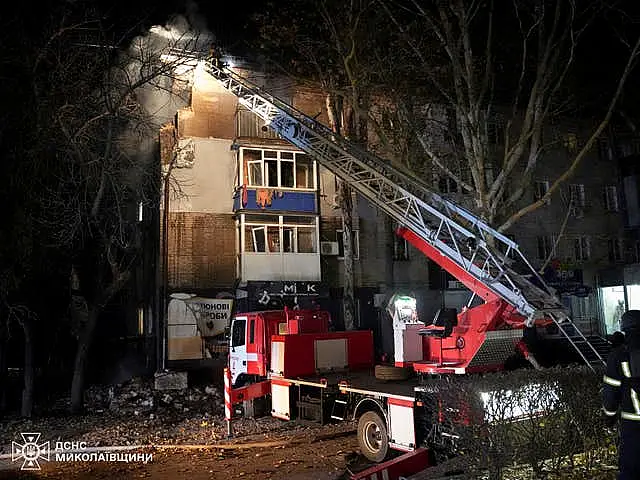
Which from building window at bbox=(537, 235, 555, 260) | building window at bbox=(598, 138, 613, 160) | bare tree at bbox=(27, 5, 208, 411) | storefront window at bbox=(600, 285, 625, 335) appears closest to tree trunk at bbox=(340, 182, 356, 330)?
bare tree at bbox=(27, 5, 208, 411)

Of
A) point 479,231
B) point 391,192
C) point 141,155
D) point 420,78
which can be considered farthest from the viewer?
point 141,155

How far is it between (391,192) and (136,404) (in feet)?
33.2

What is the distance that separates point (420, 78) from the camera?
1709cm

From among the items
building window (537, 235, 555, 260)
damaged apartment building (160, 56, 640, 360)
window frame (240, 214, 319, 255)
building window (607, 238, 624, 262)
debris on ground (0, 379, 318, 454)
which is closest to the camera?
debris on ground (0, 379, 318, 454)

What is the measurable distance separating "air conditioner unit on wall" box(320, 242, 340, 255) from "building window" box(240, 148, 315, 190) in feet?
8.13

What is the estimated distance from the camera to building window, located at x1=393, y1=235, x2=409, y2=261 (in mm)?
26734

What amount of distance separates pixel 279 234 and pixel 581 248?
17.2 metres

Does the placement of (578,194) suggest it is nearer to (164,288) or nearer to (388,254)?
(388,254)

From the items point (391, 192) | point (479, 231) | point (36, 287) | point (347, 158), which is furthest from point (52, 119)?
point (479, 231)

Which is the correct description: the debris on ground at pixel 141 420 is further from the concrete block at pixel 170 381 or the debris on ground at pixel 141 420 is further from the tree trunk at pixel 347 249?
the tree trunk at pixel 347 249

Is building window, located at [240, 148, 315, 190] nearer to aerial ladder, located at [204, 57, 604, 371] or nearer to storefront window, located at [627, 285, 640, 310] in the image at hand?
aerial ladder, located at [204, 57, 604, 371]

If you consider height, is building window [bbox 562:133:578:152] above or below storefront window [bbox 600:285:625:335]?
above

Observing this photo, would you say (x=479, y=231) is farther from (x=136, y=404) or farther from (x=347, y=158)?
(x=136, y=404)

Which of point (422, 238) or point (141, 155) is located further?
point (141, 155)
